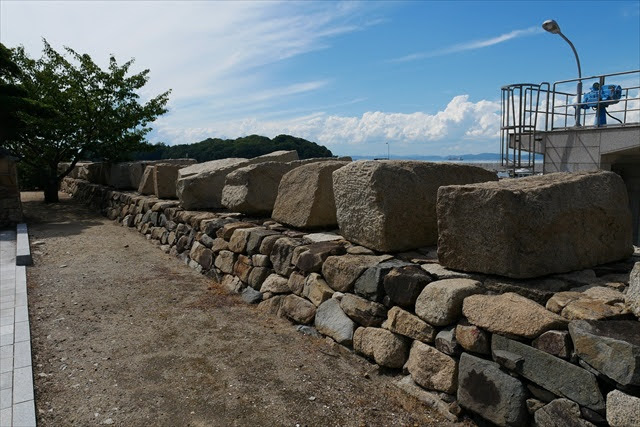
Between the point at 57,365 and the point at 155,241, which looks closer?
the point at 57,365

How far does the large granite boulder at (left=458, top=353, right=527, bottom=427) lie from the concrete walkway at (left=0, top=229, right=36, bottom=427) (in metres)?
2.71

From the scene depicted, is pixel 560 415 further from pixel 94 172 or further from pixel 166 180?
pixel 94 172

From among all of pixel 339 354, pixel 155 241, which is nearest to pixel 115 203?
pixel 155 241

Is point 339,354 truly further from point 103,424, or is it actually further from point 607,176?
point 607,176

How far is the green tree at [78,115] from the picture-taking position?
12328 mm

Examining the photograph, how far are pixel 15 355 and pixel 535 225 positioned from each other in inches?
161

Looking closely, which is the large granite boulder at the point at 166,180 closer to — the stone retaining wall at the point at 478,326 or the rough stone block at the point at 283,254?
the rough stone block at the point at 283,254

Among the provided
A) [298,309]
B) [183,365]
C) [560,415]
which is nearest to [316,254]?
[298,309]

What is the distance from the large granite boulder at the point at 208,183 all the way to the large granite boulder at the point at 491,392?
5417 millimetres

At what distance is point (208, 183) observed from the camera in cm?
777

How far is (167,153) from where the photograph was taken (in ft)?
73.3

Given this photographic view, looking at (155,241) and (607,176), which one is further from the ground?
(607,176)

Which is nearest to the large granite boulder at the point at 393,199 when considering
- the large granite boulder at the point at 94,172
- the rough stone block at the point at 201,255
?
the rough stone block at the point at 201,255

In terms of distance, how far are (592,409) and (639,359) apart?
37 centimetres
